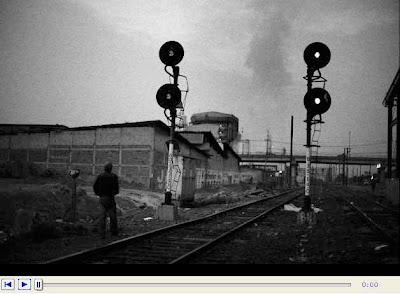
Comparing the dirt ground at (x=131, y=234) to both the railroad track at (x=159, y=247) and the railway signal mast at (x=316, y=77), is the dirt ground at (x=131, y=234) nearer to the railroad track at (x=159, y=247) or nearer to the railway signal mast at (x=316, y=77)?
the railroad track at (x=159, y=247)

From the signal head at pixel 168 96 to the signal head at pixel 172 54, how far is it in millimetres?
806

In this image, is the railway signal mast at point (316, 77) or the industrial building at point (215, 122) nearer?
the railway signal mast at point (316, 77)

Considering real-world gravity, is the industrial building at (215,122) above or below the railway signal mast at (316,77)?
above

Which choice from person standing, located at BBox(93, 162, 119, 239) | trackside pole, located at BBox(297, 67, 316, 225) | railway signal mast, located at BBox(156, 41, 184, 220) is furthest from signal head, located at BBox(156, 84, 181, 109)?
trackside pole, located at BBox(297, 67, 316, 225)

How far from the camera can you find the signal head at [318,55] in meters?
8.42

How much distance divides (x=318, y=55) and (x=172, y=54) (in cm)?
477

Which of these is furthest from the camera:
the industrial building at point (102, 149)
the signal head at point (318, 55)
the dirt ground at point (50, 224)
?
the industrial building at point (102, 149)

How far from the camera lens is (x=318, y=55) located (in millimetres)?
8422

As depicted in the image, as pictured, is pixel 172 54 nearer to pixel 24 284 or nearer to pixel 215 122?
pixel 24 284

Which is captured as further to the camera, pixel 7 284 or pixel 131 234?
pixel 131 234

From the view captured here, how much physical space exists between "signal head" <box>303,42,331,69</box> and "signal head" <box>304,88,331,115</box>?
2.23 feet

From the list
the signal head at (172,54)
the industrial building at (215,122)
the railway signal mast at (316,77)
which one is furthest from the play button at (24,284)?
the industrial building at (215,122)

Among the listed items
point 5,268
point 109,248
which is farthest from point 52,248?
point 5,268

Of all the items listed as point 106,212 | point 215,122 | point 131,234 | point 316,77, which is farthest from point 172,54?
point 215,122
